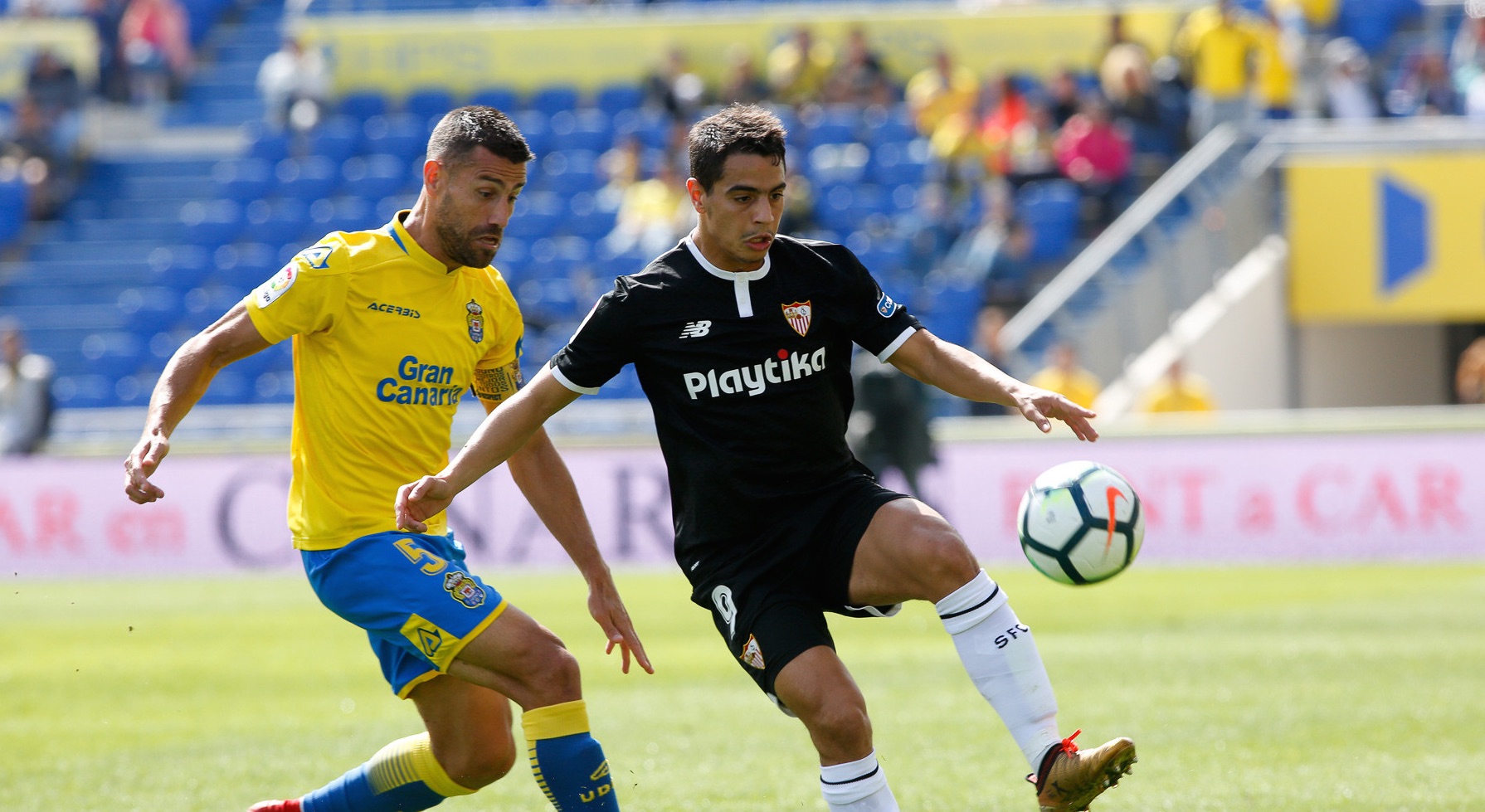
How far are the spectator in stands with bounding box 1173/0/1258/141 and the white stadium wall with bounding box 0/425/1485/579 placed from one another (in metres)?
6.14

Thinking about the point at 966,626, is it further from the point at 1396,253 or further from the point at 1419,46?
the point at 1419,46

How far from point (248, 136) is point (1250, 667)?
20.4m

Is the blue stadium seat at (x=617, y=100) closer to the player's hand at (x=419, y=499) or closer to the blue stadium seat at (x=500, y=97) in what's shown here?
the blue stadium seat at (x=500, y=97)

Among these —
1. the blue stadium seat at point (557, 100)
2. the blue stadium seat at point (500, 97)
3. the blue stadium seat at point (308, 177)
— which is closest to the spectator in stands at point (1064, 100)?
the blue stadium seat at point (557, 100)

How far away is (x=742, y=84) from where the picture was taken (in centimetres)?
2305

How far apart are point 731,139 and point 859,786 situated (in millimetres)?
1875

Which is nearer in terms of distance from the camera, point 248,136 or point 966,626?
point 966,626

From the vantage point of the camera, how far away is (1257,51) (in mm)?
20625

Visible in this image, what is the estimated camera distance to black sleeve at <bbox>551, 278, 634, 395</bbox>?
17.3 ft

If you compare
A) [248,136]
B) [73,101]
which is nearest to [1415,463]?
[248,136]

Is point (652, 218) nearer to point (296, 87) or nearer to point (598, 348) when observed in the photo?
point (296, 87)

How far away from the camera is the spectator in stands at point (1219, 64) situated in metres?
20.2

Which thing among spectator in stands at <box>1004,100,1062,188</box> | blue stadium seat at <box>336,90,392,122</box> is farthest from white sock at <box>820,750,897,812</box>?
blue stadium seat at <box>336,90,392,122</box>

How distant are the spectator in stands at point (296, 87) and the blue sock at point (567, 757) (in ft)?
71.0
